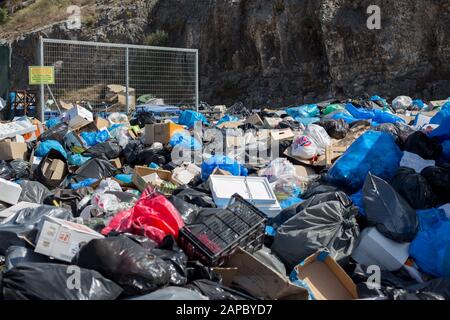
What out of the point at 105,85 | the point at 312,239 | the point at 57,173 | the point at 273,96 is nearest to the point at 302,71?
the point at 273,96

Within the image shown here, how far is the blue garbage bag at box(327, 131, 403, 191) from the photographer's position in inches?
181

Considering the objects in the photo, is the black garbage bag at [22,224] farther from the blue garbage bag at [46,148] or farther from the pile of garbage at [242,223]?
the blue garbage bag at [46,148]

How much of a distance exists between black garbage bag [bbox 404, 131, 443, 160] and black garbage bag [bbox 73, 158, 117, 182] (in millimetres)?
3208

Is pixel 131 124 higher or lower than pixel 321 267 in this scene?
higher

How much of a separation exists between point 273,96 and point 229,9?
4052mm

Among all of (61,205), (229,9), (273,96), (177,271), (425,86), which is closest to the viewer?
(177,271)

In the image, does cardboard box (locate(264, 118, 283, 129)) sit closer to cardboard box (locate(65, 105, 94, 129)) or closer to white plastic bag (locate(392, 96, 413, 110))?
cardboard box (locate(65, 105, 94, 129))

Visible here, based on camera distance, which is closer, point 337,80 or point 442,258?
point 442,258

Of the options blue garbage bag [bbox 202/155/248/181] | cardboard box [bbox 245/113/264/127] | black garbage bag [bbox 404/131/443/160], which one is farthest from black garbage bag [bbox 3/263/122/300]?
cardboard box [bbox 245/113/264/127]

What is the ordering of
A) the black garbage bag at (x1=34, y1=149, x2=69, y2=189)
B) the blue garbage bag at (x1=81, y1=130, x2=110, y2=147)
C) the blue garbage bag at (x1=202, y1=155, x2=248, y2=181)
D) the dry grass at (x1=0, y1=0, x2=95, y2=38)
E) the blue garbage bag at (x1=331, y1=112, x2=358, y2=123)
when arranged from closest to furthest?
the blue garbage bag at (x1=202, y1=155, x2=248, y2=181) → the black garbage bag at (x1=34, y1=149, x2=69, y2=189) → the blue garbage bag at (x1=81, y1=130, x2=110, y2=147) → the blue garbage bag at (x1=331, y1=112, x2=358, y2=123) → the dry grass at (x1=0, y1=0, x2=95, y2=38)

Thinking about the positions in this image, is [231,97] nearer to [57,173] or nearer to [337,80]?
[337,80]

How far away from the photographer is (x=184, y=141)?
642 cm

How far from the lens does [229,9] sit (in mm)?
18812

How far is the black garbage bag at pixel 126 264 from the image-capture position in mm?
2744
